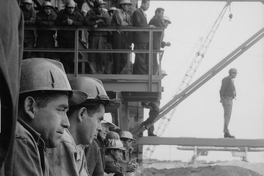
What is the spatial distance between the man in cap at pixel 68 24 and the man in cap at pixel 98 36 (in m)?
0.25

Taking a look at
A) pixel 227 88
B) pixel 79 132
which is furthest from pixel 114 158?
pixel 227 88

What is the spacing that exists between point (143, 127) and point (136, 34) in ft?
18.8

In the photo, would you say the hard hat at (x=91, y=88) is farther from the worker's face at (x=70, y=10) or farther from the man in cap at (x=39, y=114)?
the worker's face at (x=70, y=10)

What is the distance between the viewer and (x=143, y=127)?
845 inches

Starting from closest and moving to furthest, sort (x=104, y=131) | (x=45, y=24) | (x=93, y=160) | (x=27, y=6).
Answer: (x=93, y=160)
(x=104, y=131)
(x=27, y=6)
(x=45, y=24)

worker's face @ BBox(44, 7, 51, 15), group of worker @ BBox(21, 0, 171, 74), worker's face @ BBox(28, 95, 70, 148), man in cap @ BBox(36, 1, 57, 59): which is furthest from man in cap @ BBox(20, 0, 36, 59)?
worker's face @ BBox(28, 95, 70, 148)

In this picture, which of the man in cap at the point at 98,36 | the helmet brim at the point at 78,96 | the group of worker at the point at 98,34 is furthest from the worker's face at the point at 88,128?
the man in cap at the point at 98,36

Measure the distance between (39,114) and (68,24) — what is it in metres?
11.2

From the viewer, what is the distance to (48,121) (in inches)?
166

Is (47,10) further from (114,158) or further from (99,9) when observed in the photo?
(114,158)

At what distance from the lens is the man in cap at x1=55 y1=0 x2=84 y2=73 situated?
50.1 feet

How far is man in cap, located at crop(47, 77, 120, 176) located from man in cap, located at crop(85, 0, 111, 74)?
841 centimetres

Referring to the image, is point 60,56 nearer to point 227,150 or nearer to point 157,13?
point 157,13

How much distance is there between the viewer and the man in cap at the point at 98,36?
1553 cm
